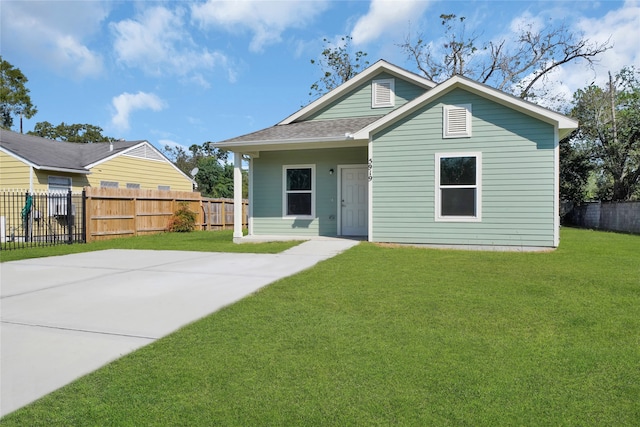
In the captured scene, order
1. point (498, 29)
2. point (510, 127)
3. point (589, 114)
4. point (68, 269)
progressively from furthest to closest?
point (498, 29), point (589, 114), point (510, 127), point (68, 269)

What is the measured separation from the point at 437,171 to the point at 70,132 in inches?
1652

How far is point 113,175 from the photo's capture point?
18484 millimetres

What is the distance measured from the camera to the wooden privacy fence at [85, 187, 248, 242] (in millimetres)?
13602

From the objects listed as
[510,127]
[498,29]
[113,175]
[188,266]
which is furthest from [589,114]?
[113,175]

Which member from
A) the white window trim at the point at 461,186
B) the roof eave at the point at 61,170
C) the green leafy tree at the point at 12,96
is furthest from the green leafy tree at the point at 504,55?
the green leafy tree at the point at 12,96

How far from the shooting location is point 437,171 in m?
10.1

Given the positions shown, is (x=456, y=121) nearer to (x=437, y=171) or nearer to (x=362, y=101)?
(x=437, y=171)

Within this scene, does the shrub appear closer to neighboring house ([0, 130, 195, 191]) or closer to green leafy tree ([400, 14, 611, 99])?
neighboring house ([0, 130, 195, 191])

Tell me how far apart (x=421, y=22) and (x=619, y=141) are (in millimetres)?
12771

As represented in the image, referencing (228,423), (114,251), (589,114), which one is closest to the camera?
(228,423)

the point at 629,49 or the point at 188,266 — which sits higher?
the point at 629,49

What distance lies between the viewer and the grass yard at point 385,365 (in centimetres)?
245

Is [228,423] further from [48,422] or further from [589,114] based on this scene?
[589,114]

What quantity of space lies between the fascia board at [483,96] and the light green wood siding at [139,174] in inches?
505
